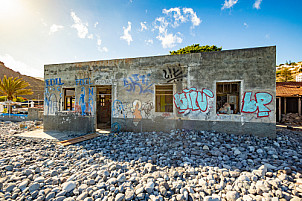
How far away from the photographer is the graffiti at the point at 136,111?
23.1 feet

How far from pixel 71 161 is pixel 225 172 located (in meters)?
4.60

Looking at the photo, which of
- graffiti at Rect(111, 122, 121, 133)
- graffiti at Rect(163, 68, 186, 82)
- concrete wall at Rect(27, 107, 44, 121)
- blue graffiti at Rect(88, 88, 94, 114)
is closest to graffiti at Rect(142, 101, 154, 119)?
graffiti at Rect(163, 68, 186, 82)

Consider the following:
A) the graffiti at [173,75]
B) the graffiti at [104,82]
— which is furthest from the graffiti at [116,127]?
the graffiti at [173,75]

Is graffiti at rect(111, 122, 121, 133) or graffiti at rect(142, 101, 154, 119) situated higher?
graffiti at rect(142, 101, 154, 119)

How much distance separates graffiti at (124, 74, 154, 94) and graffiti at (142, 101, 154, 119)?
59 centimetres

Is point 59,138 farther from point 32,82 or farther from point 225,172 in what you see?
point 32,82

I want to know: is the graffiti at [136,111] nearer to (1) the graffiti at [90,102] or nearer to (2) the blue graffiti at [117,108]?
(2) the blue graffiti at [117,108]

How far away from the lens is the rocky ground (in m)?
3.13

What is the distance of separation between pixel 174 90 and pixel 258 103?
3.34 meters

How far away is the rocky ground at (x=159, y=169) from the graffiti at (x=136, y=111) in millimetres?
1218

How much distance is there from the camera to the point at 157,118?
679 centimetres

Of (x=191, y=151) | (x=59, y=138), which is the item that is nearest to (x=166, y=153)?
(x=191, y=151)

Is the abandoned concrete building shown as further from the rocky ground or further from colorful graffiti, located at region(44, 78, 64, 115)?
the rocky ground

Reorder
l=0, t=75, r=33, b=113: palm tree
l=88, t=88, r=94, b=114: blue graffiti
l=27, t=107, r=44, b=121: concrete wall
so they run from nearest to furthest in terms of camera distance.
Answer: l=88, t=88, r=94, b=114: blue graffiti → l=27, t=107, r=44, b=121: concrete wall → l=0, t=75, r=33, b=113: palm tree
